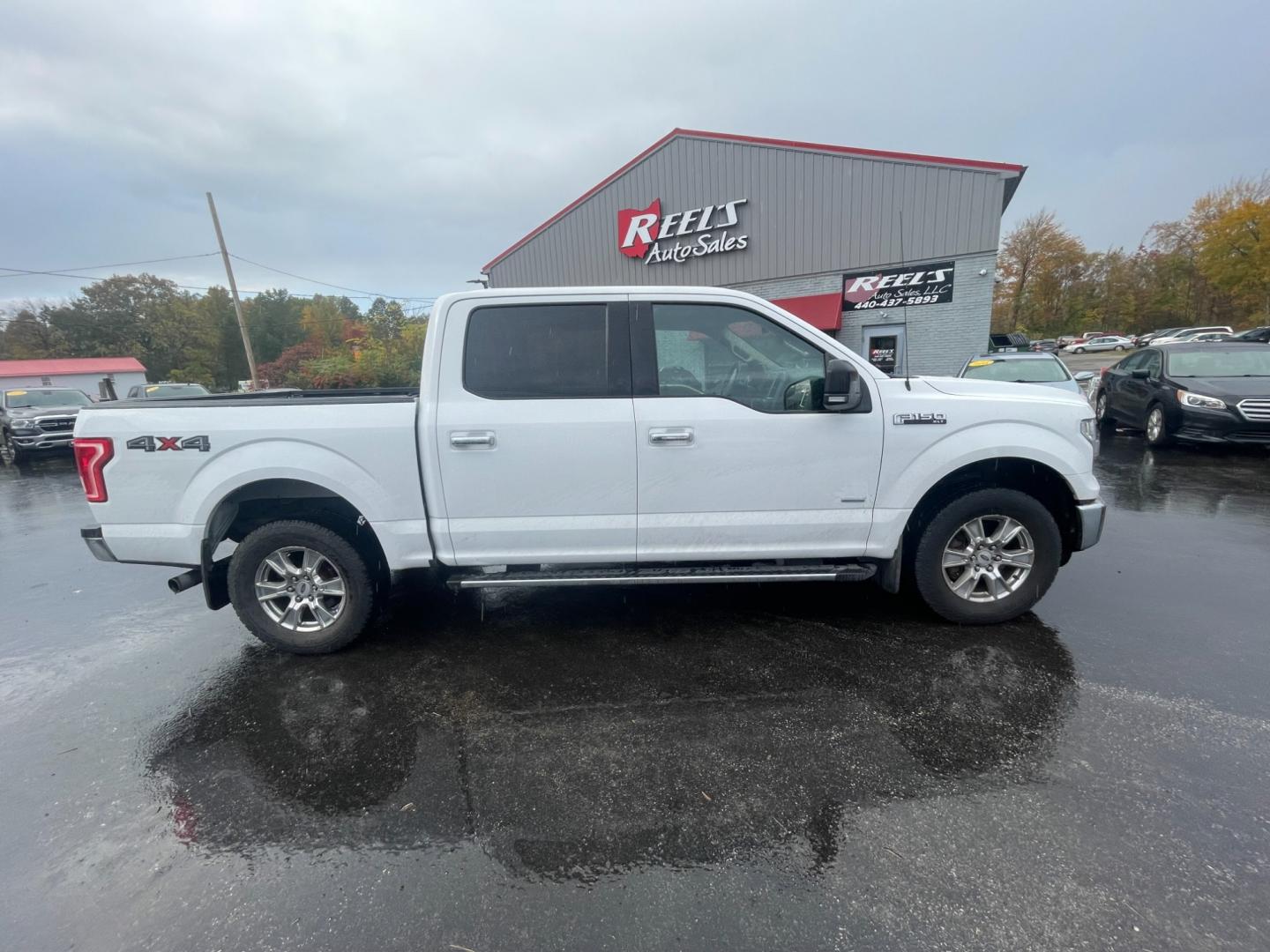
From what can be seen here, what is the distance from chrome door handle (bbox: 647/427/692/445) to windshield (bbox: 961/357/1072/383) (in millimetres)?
7978

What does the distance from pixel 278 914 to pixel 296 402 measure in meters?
2.47

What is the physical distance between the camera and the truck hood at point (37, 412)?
1341cm

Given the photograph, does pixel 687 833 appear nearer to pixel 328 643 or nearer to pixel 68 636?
pixel 328 643

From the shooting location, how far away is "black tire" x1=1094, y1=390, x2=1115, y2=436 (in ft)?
36.7

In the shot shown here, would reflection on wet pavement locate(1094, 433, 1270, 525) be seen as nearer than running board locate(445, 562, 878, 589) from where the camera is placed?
No

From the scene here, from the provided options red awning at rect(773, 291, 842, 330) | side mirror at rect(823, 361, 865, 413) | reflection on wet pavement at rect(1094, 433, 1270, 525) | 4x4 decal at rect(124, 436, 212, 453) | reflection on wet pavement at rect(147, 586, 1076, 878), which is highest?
red awning at rect(773, 291, 842, 330)

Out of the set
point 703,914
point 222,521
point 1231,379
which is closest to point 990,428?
point 703,914

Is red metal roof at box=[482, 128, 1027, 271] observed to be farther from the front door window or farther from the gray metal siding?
the front door window

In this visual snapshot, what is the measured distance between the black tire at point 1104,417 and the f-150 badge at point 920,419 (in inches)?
404

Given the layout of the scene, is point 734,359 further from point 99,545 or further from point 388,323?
point 388,323

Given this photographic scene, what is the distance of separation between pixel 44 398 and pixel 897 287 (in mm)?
21711

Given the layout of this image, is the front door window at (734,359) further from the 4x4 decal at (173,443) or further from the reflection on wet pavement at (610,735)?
the 4x4 decal at (173,443)

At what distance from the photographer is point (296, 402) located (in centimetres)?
337

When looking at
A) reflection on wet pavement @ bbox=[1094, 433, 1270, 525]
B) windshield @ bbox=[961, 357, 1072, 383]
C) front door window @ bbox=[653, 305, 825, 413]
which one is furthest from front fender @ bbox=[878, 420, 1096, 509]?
windshield @ bbox=[961, 357, 1072, 383]
